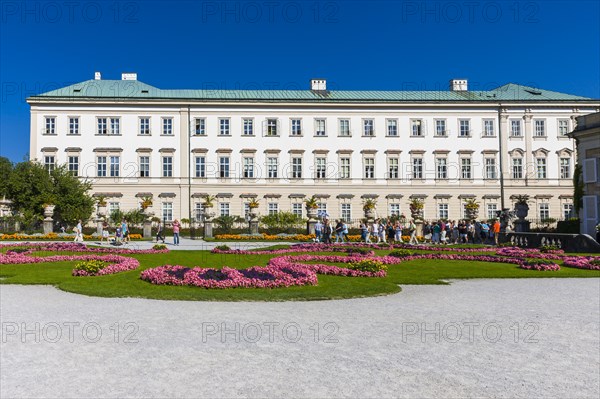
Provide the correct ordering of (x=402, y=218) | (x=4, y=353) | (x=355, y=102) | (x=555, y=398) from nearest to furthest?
(x=555, y=398)
(x=4, y=353)
(x=402, y=218)
(x=355, y=102)

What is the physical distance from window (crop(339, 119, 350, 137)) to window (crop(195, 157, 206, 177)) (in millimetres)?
13279

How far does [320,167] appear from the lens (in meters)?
48.2

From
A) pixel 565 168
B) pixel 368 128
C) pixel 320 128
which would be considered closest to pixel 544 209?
pixel 565 168

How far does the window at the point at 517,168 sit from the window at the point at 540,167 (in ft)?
5.09

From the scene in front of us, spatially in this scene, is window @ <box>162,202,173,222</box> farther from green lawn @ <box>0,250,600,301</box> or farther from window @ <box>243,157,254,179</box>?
green lawn @ <box>0,250,600,301</box>

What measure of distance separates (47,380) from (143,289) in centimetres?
642

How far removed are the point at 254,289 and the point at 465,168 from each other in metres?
41.1

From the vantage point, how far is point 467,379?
5516 mm

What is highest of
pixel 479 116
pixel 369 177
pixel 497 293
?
pixel 479 116

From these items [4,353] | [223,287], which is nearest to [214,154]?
[223,287]

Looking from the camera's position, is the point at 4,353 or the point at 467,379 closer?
the point at 467,379

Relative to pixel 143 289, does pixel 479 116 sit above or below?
above

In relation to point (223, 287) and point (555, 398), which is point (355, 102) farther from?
point (555, 398)

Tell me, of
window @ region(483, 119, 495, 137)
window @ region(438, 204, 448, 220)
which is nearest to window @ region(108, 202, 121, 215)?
window @ region(438, 204, 448, 220)
